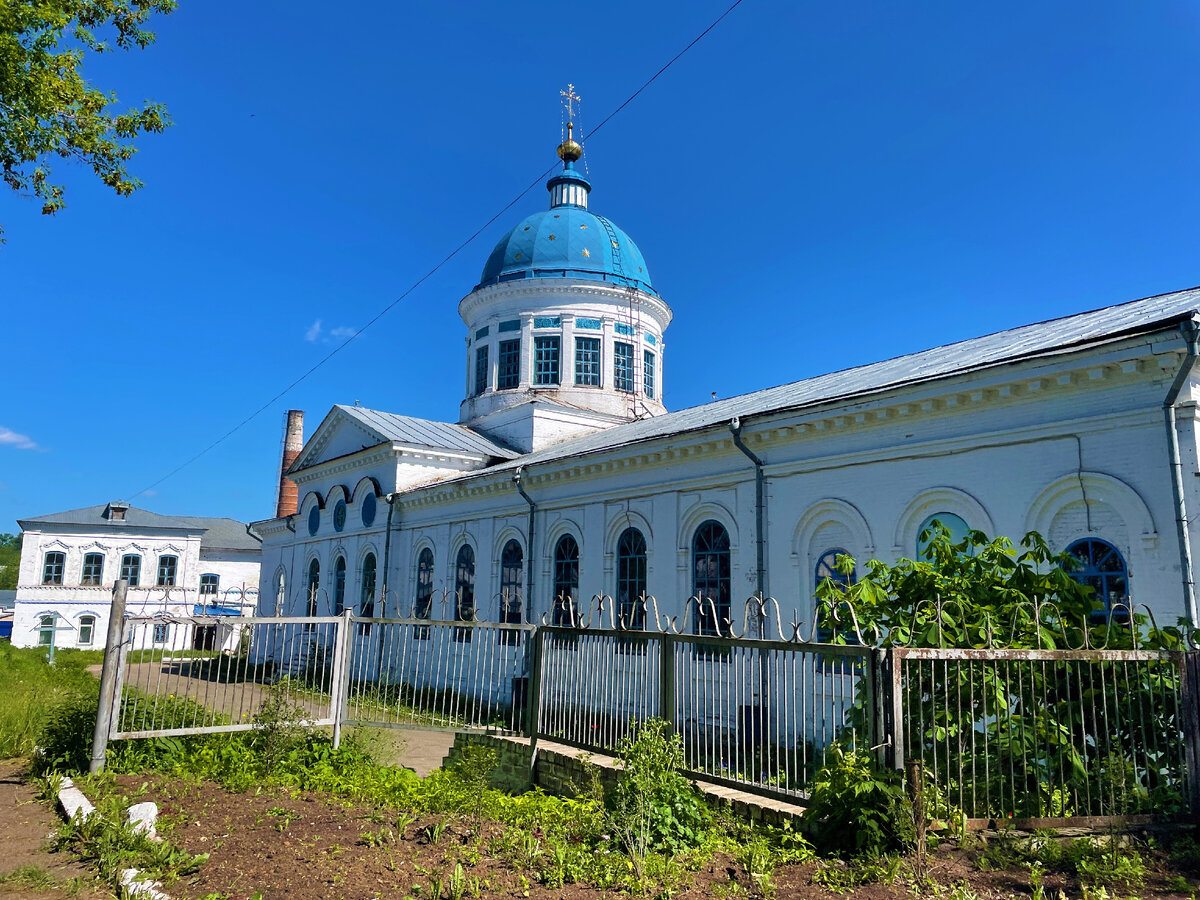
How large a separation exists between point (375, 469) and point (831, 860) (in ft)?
62.6

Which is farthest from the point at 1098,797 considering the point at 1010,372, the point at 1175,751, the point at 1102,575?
the point at 1010,372

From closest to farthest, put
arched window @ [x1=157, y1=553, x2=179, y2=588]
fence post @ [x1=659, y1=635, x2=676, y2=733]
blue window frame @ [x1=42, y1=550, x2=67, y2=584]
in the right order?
fence post @ [x1=659, y1=635, x2=676, y2=733], blue window frame @ [x1=42, y1=550, x2=67, y2=584], arched window @ [x1=157, y1=553, x2=179, y2=588]

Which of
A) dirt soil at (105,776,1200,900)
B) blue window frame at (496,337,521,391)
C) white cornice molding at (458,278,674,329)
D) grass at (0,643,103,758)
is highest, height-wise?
→ white cornice molding at (458,278,674,329)

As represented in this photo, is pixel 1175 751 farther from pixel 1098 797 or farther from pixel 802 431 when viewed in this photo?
pixel 802 431

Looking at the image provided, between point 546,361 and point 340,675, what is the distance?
16305 mm

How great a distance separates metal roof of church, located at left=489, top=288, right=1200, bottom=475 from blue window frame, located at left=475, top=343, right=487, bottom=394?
9620 millimetres

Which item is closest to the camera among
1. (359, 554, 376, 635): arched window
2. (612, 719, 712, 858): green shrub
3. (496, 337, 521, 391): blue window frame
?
(612, 719, 712, 858): green shrub

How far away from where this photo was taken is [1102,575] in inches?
342

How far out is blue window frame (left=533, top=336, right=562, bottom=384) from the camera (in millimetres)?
24812

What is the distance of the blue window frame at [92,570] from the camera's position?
42438 millimetres

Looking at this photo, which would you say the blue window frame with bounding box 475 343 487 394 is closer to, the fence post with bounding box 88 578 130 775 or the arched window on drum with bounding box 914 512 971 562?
the arched window on drum with bounding box 914 512 971 562

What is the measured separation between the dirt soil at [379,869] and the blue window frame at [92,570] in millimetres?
42227

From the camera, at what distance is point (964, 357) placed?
11.7 metres

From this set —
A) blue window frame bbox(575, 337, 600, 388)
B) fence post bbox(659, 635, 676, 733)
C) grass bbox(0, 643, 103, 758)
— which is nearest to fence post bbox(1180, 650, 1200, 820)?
fence post bbox(659, 635, 676, 733)
